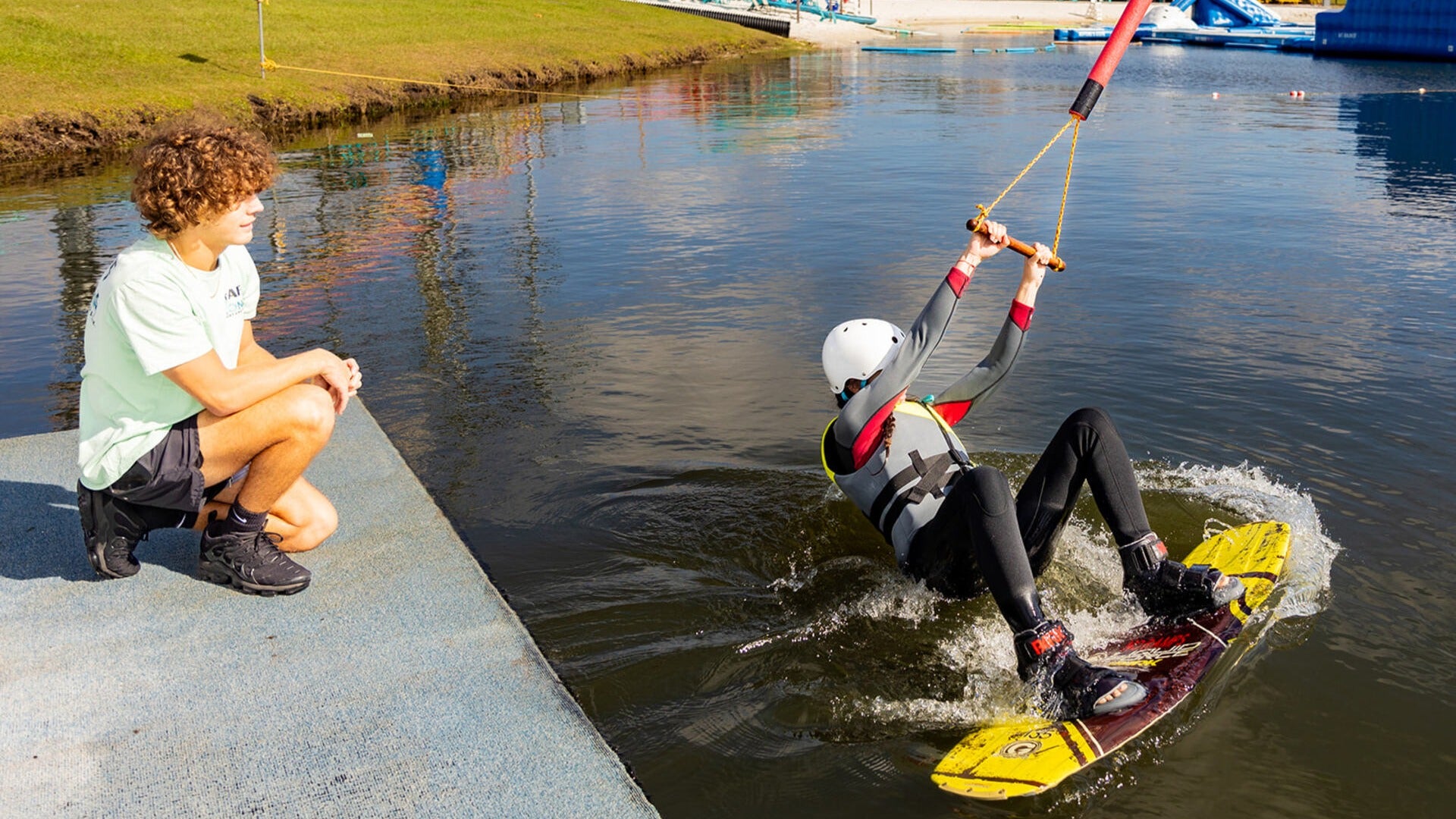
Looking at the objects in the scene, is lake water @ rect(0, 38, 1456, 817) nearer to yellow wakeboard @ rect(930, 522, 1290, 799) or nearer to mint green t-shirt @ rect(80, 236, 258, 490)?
yellow wakeboard @ rect(930, 522, 1290, 799)

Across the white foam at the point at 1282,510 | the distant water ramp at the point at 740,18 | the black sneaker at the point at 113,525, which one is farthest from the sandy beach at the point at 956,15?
the black sneaker at the point at 113,525

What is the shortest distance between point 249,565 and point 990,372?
3.77 meters

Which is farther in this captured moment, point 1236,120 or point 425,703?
point 1236,120

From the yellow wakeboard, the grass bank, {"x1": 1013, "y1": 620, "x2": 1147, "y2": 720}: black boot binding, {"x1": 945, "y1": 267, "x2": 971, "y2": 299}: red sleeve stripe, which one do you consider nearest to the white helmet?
{"x1": 945, "y1": 267, "x2": 971, "y2": 299}: red sleeve stripe

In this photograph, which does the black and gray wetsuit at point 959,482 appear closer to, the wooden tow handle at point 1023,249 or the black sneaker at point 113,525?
the wooden tow handle at point 1023,249

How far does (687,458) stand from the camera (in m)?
8.01

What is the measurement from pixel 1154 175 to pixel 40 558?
1803 centimetres

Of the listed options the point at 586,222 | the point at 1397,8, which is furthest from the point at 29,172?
the point at 1397,8

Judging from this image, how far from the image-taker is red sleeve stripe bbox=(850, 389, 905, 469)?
17.1 feet

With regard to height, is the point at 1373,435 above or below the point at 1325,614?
above

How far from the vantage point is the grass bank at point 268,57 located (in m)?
25.5

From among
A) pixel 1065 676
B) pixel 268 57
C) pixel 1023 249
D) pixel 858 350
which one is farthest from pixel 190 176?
pixel 268 57

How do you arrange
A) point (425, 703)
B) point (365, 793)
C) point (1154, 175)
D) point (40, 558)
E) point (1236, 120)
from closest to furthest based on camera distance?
1. point (365, 793)
2. point (425, 703)
3. point (40, 558)
4. point (1154, 175)
5. point (1236, 120)

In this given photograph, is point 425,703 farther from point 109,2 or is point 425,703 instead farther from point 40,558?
point 109,2
